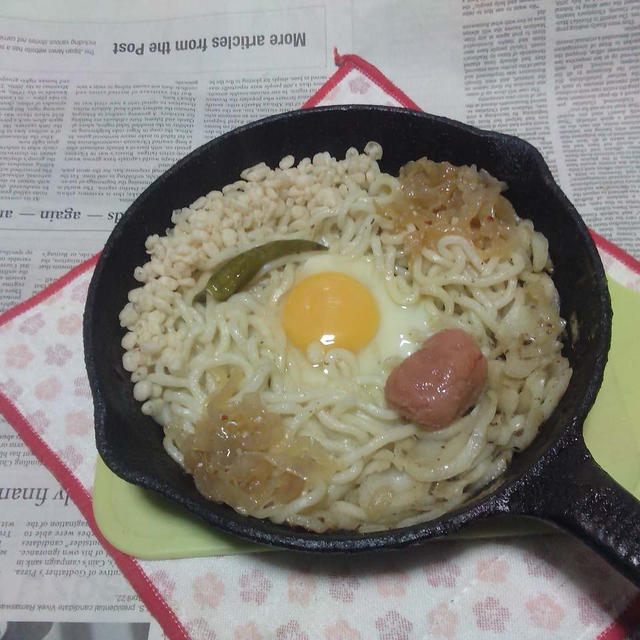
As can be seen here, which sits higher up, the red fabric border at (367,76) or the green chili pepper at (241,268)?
the red fabric border at (367,76)

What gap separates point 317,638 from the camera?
1.75 meters

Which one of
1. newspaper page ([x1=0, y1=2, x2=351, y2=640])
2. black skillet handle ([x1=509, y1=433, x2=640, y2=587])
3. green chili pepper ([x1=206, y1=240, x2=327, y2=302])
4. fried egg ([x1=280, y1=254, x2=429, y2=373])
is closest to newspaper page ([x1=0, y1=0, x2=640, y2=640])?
newspaper page ([x1=0, y1=2, x2=351, y2=640])

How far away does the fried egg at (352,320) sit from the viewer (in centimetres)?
191

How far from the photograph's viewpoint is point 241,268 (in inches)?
76.5

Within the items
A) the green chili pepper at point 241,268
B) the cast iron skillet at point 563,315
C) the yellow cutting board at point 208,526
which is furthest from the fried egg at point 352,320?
the yellow cutting board at point 208,526

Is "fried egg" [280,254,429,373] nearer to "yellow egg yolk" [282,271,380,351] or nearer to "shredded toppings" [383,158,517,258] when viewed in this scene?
"yellow egg yolk" [282,271,380,351]

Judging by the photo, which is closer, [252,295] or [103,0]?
[252,295]

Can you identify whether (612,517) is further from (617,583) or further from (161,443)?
(161,443)

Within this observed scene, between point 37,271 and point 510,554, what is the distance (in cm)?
217

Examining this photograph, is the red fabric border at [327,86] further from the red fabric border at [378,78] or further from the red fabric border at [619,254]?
the red fabric border at [619,254]

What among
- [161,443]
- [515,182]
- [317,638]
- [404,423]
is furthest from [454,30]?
[317,638]

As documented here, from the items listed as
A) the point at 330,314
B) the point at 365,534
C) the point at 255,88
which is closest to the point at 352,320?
the point at 330,314

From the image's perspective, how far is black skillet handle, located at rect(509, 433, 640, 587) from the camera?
133cm

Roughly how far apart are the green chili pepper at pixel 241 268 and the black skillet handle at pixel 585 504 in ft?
3.47
